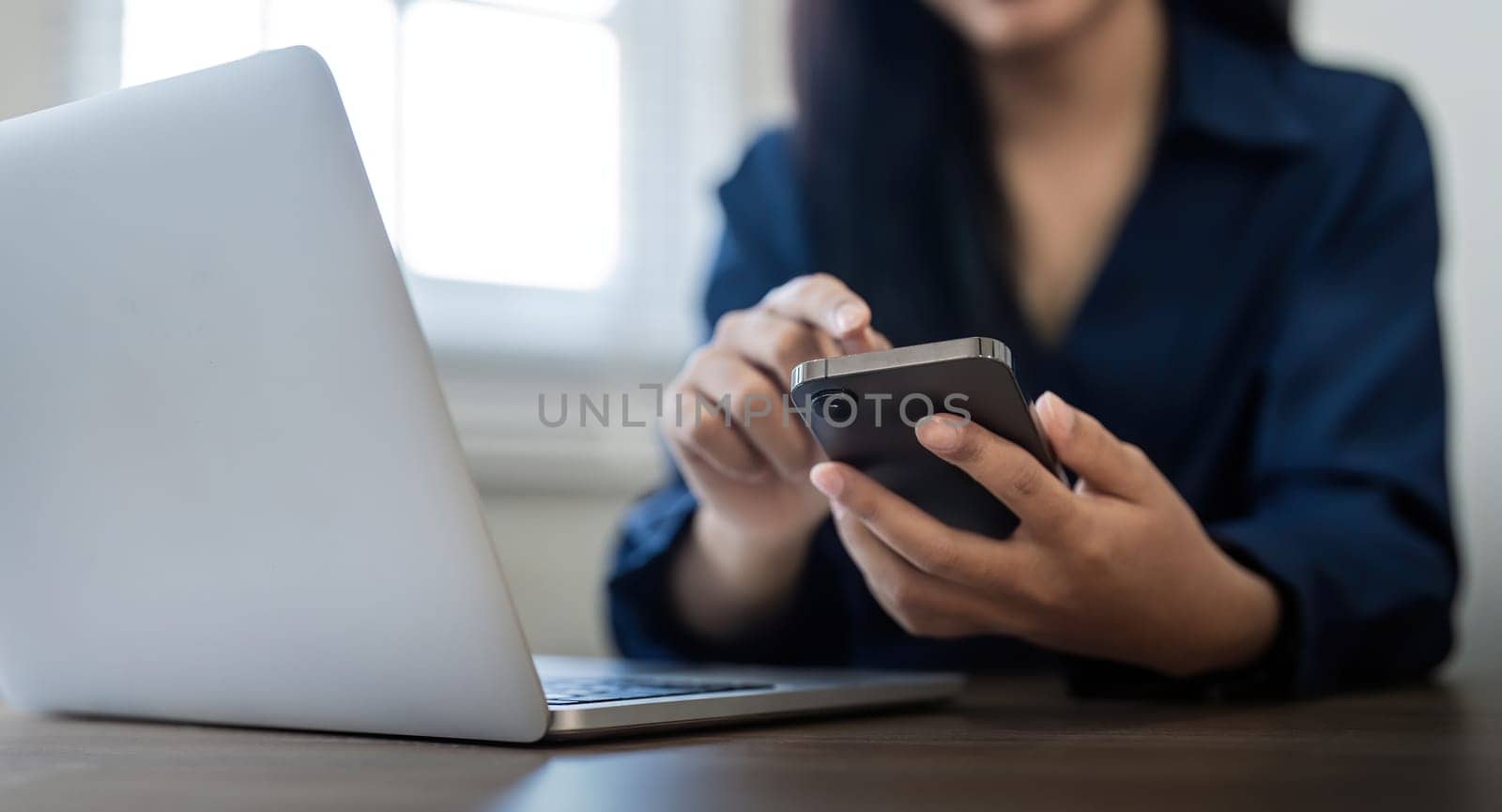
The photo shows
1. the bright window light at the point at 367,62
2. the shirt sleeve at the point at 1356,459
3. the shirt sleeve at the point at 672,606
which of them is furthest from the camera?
the bright window light at the point at 367,62

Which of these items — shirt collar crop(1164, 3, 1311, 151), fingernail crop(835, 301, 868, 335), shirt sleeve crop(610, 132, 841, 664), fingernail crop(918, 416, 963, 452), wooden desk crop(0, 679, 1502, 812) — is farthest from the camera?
shirt collar crop(1164, 3, 1311, 151)

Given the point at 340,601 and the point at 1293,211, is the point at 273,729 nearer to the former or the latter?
the point at 340,601

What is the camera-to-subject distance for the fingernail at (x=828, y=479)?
49 centimetres

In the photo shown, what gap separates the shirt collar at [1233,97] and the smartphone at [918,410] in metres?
0.67

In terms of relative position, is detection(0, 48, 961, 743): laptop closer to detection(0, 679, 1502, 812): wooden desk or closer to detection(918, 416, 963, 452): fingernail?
detection(0, 679, 1502, 812): wooden desk

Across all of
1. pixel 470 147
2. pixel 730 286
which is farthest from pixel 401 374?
pixel 470 147

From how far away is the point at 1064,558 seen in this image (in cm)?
53

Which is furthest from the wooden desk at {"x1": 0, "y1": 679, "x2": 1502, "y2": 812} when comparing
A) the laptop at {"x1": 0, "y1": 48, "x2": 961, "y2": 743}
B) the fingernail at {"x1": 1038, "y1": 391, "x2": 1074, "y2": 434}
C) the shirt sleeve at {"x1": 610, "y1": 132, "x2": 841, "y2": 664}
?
the shirt sleeve at {"x1": 610, "y1": 132, "x2": 841, "y2": 664}

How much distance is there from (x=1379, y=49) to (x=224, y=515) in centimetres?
164

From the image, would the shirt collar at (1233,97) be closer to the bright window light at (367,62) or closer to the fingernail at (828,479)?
the fingernail at (828,479)

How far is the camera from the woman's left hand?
1.59 feet

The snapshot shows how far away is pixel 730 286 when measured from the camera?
3.97 ft

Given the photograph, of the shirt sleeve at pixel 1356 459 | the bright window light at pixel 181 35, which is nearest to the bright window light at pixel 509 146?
the bright window light at pixel 181 35

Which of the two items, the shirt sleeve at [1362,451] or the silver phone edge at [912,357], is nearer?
the silver phone edge at [912,357]
